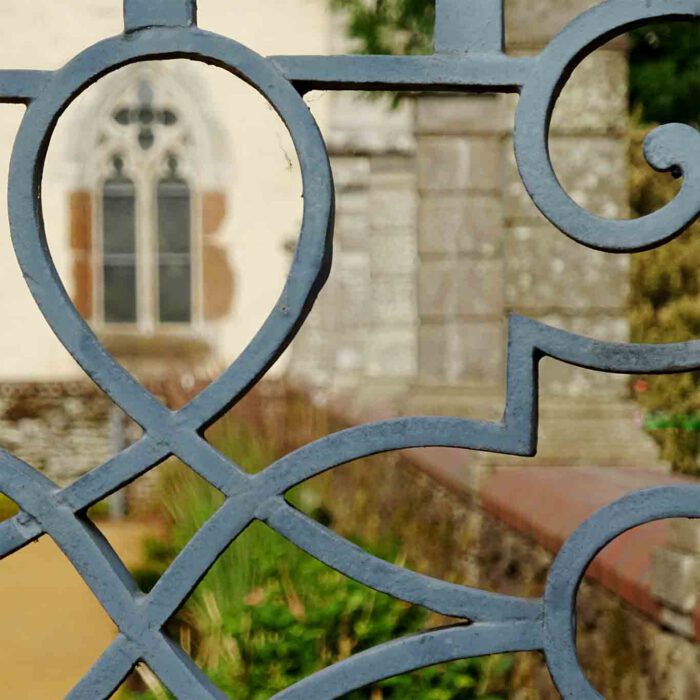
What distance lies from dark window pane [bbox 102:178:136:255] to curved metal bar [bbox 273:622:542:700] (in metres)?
10.8

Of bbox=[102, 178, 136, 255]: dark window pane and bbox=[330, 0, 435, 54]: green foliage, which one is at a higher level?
bbox=[330, 0, 435, 54]: green foliage

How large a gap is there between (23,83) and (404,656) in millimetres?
424

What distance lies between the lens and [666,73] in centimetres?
759

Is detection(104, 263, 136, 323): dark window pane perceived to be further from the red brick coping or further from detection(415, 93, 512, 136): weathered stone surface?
the red brick coping

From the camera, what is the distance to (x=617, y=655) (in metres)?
2.39

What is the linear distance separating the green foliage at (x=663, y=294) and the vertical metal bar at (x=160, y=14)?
618 centimetres

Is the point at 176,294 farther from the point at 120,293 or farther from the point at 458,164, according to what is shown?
the point at 458,164

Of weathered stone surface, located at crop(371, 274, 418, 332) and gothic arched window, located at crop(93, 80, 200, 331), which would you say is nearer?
weathered stone surface, located at crop(371, 274, 418, 332)

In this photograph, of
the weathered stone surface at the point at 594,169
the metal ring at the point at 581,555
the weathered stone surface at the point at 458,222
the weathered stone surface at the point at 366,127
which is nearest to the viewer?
the metal ring at the point at 581,555

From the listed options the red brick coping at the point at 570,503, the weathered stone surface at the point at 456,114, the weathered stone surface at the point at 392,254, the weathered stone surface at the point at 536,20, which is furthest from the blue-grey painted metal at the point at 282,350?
the weathered stone surface at the point at 392,254

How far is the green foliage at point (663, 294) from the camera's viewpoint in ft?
22.6

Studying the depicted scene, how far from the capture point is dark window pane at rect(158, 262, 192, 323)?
11133 millimetres

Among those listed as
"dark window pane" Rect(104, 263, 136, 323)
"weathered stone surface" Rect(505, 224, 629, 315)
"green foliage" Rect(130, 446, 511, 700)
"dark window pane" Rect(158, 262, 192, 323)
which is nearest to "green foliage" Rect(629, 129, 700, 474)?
"weathered stone surface" Rect(505, 224, 629, 315)

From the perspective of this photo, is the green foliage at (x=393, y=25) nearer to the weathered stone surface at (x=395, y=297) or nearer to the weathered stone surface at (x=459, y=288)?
the weathered stone surface at (x=395, y=297)
